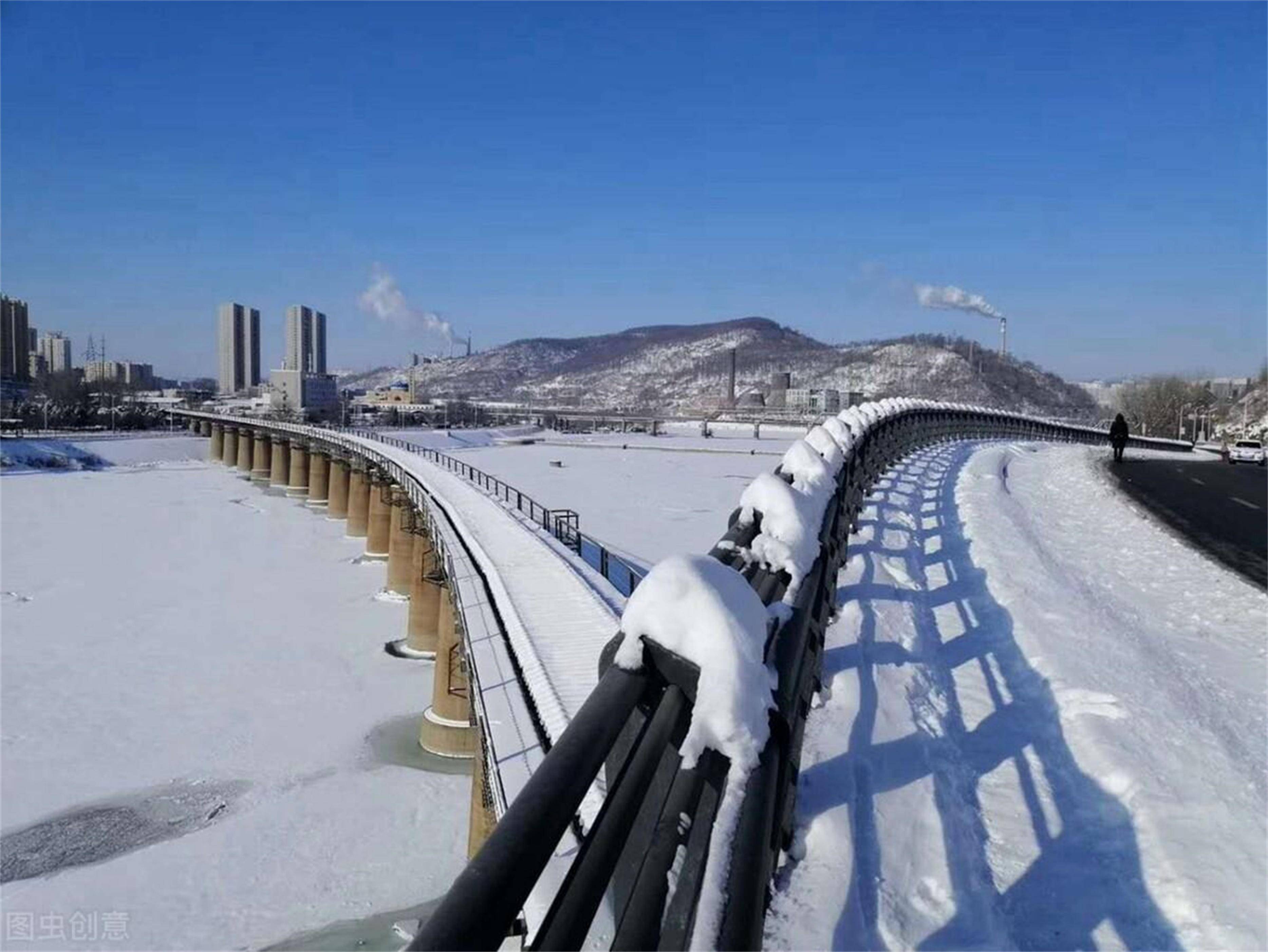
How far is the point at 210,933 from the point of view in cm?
1209

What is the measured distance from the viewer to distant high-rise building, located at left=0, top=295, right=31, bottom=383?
151m

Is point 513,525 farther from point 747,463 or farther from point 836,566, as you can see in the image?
point 747,463

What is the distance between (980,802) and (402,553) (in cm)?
2948

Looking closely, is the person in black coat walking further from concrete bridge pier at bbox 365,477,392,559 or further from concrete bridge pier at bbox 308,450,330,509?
concrete bridge pier at bbox 308,450,330,509

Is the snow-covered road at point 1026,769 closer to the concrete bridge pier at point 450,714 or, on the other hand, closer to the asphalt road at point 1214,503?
the asphalt road at point 1214,503

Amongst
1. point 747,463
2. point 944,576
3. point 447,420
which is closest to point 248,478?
point 447,420

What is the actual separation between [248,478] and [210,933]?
70.7 meters

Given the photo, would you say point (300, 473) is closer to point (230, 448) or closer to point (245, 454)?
point (245, 454)

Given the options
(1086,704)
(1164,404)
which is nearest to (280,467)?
(1164,404)

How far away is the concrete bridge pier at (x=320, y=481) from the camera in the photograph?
59.9m

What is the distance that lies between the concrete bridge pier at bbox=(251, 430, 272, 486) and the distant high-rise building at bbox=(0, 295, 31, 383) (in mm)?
92850

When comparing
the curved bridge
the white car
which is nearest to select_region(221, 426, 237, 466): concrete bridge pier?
the white car

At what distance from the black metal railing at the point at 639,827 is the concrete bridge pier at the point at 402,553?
91.4 feet

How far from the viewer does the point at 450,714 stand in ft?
60.1
